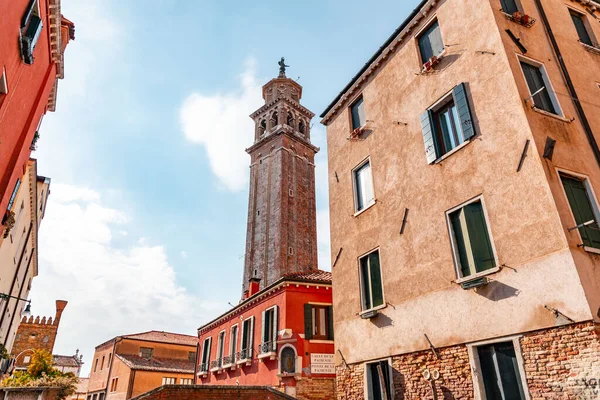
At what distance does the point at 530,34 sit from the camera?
8.52m

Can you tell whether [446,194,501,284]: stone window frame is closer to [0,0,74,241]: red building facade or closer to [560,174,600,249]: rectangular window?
[560,174,600,249]: rectangular window

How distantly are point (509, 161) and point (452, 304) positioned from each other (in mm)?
3003

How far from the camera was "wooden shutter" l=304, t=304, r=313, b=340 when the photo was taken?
15.9m

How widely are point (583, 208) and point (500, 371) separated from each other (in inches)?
127

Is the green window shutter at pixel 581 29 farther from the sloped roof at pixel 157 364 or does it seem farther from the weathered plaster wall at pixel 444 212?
the sloped roof at pixel 157 364

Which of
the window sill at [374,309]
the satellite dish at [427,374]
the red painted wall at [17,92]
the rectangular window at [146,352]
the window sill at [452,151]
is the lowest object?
the satellite dish at [427,374]

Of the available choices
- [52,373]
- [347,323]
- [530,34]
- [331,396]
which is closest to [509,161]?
[530,34]

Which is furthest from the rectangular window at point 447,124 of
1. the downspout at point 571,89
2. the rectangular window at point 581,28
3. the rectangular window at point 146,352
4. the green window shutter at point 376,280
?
the rectangular window at point 146,352

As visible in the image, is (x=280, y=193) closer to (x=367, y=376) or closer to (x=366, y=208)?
(x=366, y=208)

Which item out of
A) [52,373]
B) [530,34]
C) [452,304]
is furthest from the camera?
[52,373]

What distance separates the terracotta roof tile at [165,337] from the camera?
38562 millimetres

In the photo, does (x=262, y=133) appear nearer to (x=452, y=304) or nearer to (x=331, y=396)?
(x=331, y=396)

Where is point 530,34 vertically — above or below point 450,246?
above

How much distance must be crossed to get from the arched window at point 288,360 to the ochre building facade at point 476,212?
5214 mm
